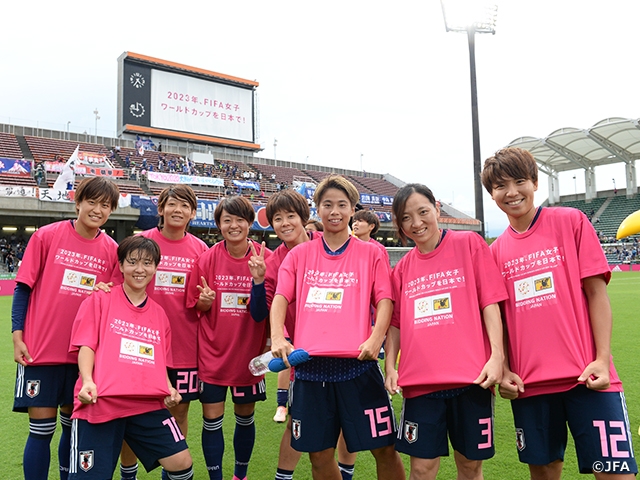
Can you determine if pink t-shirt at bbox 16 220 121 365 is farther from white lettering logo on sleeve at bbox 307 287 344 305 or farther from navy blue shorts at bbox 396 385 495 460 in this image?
navy blue shorts at bbox 396 385 495 460

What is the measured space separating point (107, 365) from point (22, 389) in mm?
759

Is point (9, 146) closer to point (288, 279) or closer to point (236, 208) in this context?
point (236, 208)

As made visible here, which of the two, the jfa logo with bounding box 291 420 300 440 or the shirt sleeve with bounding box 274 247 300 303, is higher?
the shirt sleeve with bounding box 274 247 300 303

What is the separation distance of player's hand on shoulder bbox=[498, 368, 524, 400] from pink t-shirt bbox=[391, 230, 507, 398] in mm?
124

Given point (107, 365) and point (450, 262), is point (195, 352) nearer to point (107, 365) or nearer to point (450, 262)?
point (107, 365)

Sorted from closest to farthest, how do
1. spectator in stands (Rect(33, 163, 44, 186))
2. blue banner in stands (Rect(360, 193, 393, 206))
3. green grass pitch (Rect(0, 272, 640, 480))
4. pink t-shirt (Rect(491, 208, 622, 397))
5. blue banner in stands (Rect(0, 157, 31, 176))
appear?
pink t-shirt (Rect(491, 208, 622, 397)), green grass pitch (Rect(0, 272, 640, 480)), blue banner in stands (Rect(0, 157, 31, 176)), spectator in stands (Rect(33, 163, 44, 186)), blue banner in stands (Rect(360, 193, 393, 206))

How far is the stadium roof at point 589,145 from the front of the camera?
31406 millimetres

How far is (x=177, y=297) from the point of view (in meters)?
2.99

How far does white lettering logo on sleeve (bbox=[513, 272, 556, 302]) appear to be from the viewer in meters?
2.08

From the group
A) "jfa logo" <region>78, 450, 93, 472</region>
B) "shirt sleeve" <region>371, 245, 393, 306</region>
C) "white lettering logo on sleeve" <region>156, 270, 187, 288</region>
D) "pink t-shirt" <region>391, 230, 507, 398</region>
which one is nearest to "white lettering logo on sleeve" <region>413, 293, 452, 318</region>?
"pink t-shirt" <region>391, 230, 507, 398</region>

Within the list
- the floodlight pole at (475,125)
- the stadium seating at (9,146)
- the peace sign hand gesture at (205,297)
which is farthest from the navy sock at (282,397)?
the stadium seating at (9,146)

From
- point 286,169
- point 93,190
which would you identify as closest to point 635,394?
point 93,190

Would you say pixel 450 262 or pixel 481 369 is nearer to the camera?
pixel 481 369

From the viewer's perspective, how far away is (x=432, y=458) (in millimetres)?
2045
